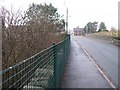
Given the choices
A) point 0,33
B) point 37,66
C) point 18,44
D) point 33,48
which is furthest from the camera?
point 33,48

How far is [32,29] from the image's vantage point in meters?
11.3

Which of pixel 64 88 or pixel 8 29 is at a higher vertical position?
pixel 8 29

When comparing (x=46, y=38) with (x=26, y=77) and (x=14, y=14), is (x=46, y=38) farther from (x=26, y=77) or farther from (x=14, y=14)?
(x=26, y=77)

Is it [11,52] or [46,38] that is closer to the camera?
[11,52]

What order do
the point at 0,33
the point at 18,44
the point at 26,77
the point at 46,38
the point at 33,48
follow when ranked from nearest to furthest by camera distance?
the point at 26,77 < the point at 0,33 < the point at 18,44 < the point at 33,48 < the point at 46,38

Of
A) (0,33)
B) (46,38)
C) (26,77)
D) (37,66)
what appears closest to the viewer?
(26,77)

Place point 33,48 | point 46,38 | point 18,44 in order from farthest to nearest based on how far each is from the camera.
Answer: point 46,38 → point 33,48 → point 18,44

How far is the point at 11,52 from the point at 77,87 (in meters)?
2.51

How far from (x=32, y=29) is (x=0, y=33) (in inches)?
110

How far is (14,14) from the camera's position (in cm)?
980

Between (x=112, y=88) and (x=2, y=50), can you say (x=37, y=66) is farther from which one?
(x=112, y=88)

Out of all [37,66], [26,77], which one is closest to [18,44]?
[37,66]

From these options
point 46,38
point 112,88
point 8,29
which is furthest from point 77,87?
point 46,38

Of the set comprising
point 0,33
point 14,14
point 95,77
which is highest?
point 14,14
